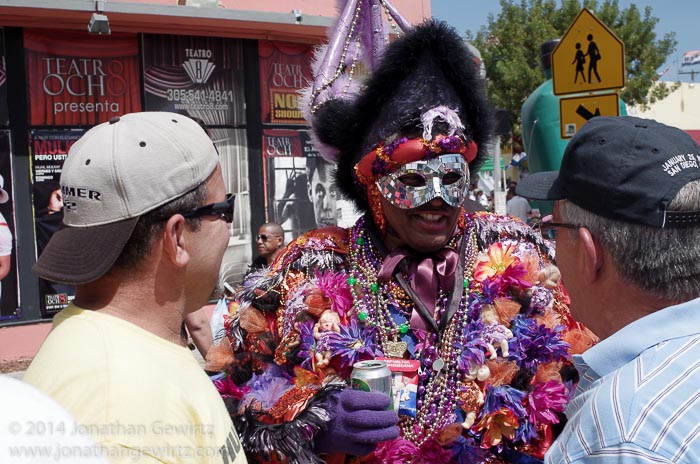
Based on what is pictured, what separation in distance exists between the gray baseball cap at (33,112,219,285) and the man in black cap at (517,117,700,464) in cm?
94

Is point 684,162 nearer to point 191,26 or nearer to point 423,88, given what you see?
point 423,88

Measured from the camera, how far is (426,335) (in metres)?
2.52

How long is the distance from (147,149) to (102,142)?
0.10 meters

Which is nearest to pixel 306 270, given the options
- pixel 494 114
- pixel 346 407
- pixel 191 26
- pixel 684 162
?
pixel 346 407

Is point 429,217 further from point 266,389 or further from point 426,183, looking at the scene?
point 266,389

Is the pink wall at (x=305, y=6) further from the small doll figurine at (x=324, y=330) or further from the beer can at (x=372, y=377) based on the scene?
A: the beer can at (x=372, y=377)

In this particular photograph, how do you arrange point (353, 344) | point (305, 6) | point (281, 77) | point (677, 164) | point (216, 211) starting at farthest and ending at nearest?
1. point (305, 6)
2. point (281, 77)
3. point (353, 344)
4. point (216, 211)
5. point (677, 164)

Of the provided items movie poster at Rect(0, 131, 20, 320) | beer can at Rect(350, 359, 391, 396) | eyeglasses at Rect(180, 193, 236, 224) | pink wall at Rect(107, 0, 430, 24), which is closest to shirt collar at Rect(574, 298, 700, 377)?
beer can at Rect(350, 359, 391, 396)

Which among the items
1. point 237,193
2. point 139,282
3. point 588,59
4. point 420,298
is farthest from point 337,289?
point 237,193

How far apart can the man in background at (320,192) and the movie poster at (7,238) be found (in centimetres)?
354

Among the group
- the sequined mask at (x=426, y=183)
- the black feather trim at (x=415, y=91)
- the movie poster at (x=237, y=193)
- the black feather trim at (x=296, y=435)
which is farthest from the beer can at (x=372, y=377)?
the movie poster at (x=237, y=193)

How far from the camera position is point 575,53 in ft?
18.8

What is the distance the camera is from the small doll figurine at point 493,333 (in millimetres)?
2471

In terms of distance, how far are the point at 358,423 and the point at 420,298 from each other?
0.66 m
